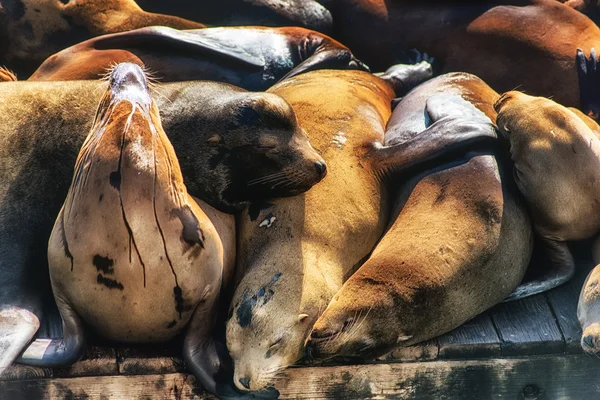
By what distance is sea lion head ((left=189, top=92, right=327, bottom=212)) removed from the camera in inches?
160

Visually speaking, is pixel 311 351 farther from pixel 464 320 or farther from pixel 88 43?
pixel 88 43

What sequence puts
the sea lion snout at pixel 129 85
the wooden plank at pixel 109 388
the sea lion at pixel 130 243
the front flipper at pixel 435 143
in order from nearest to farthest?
the sea lion at pixel 130 243 → the sea lion snout at pixel 129 85 → the wooden plank at pixel 109 388 → the front flipper at pixel 435 143

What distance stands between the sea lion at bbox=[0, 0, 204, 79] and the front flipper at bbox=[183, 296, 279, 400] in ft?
8.51

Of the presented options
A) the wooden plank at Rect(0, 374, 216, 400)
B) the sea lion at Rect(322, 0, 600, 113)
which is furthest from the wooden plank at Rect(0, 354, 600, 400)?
the sea lion at Rect(322, 0, 600, 113)

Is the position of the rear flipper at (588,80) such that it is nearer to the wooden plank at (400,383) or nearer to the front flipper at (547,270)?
the front flipper at (547,270)

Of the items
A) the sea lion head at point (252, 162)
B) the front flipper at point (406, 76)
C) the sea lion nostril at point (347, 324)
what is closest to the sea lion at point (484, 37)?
the front flipper at point (406, 76)

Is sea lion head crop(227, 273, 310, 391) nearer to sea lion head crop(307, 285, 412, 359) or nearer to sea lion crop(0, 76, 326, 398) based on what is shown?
sea lion head crop(307, 285, 412, 359)

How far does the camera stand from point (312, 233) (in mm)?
3977

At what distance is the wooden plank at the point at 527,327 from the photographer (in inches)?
151

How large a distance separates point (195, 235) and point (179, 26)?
8.42 feet

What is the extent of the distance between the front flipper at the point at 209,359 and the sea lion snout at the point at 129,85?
84 centimetres

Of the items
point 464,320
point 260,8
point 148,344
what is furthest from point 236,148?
point 260,8

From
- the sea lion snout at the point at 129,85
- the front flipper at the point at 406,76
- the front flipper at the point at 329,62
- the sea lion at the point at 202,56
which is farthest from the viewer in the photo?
the front flipper at the point at 406,76

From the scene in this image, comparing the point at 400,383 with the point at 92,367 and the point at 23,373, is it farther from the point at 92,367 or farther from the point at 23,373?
the point at 23,373
